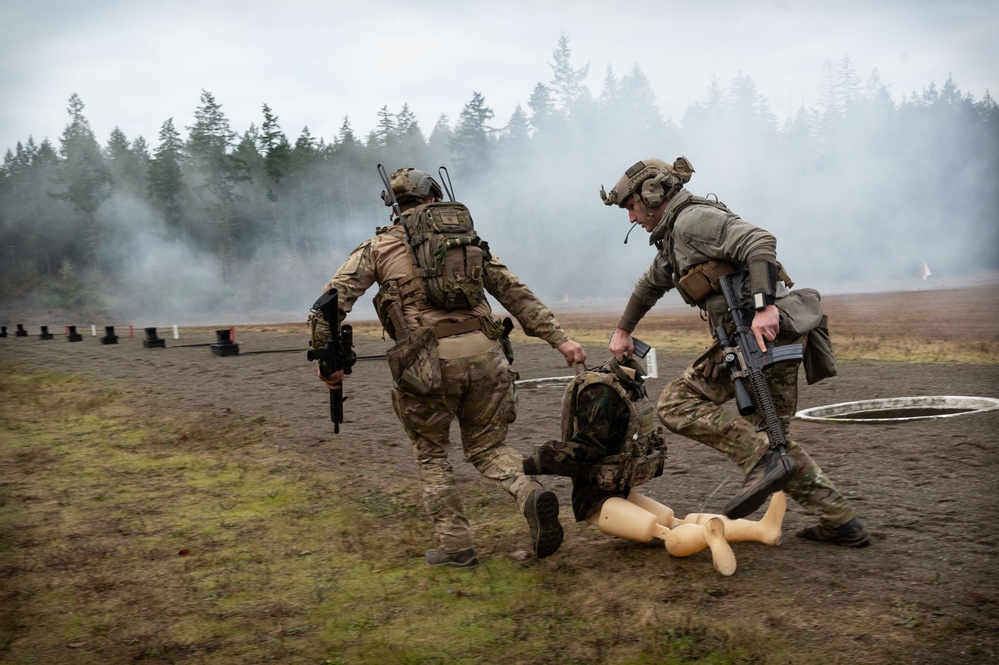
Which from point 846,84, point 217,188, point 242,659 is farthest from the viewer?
point 846,84

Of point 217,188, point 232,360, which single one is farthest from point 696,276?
point 217,188

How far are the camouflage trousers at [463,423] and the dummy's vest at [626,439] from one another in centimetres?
49

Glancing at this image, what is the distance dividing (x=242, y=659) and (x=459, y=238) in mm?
2517

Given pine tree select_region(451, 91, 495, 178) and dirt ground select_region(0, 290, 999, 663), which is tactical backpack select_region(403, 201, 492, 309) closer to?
dirt ground select_region(0, 290, 999, 663)

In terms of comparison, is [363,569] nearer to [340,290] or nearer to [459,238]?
[340,290]

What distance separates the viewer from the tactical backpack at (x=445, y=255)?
4965mm

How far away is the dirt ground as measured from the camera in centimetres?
370

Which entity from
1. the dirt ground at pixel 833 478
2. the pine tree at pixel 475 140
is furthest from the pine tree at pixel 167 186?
the dirt ground at pixel 833 478

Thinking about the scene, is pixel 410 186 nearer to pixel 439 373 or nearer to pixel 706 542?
pixel 439 373

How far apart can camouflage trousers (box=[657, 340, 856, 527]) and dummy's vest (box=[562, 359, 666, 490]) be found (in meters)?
0.15

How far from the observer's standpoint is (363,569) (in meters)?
4.86

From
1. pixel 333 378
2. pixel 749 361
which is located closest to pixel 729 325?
pixel 749 361

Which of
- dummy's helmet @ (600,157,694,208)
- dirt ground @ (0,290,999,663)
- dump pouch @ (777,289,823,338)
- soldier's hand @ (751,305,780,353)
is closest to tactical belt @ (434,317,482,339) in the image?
dummy's helmet @ (600,157,694,208)

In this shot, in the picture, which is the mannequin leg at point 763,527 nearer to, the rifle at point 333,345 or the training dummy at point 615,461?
the training dummy at point 615,461
